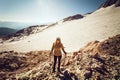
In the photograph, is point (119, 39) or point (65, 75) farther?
point (119, 39)

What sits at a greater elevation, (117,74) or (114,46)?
(114,46)

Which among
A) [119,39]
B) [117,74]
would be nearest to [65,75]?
[117,74]

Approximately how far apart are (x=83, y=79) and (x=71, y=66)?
1.62 metres

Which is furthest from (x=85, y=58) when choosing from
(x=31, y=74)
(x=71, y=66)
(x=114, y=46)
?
(x=114, y=46)

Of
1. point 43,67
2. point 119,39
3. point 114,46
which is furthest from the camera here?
point 119,39

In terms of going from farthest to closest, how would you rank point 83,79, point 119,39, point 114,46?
1. point 119,39
2. point 114,46
3. point 83,79

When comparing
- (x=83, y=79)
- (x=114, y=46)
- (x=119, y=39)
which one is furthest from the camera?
(x=119, y=39)

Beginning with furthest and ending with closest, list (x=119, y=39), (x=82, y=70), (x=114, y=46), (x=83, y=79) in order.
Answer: (x=119, y=39), (x=114, y=46), (x=82, y=70), (x=83, y=79)

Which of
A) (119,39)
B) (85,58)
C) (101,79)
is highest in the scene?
(119,39)

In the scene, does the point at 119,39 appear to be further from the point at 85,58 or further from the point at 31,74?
the point at 31,74

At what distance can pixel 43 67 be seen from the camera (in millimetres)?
10844

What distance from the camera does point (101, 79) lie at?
9570mm

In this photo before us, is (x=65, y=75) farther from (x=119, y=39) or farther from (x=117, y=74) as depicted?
(x=119, y=39)

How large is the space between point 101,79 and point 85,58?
2.15m
